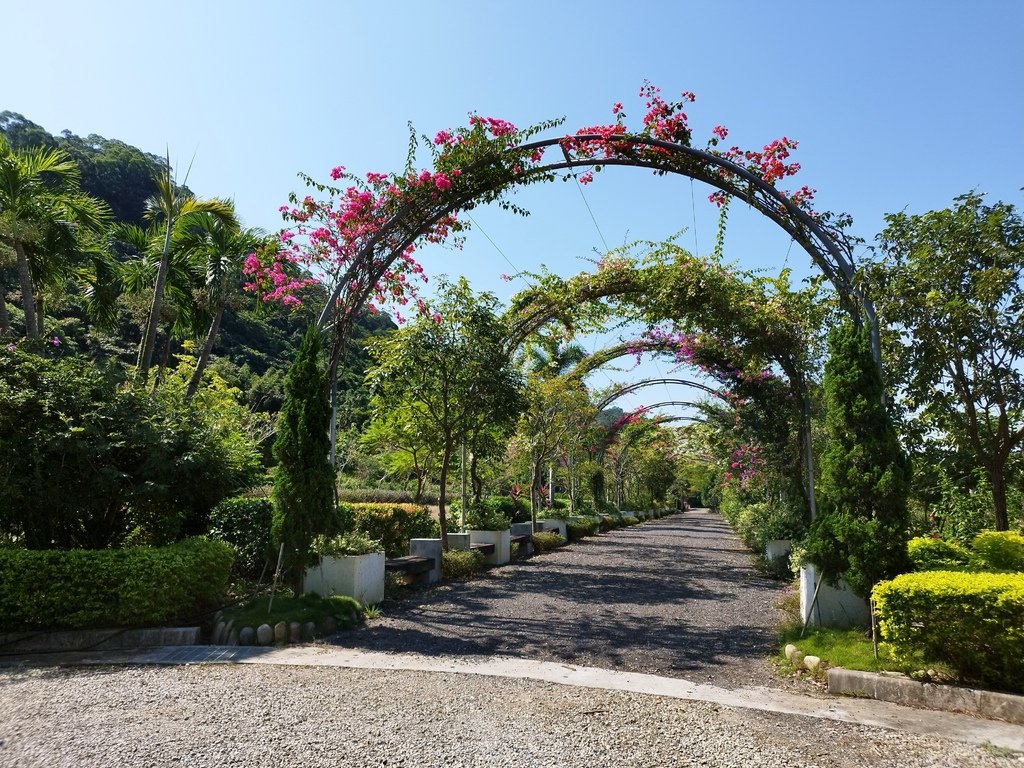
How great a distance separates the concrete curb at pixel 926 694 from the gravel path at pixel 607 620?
1.59 ft

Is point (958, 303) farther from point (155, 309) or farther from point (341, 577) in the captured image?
point (155, 309)

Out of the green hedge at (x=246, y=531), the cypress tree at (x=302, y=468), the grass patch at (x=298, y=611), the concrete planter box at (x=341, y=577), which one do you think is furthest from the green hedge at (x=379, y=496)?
the grass patch at (x=298, y=611)

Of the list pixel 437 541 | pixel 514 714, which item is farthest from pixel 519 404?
pixel 514 714

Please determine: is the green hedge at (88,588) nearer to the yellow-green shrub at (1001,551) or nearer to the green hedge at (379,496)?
the yellow-green shrub at (1001,551)

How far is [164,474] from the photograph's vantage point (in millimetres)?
6531

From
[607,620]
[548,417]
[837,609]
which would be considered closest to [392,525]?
[607,620]

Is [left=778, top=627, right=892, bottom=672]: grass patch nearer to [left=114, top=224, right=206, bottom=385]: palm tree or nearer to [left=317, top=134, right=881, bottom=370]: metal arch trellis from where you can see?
[left=317, top=134, right=881, bottom=370]: metal arch trellis

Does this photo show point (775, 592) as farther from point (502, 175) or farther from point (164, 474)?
point (164, 474)

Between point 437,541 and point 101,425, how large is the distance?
5.28 meters

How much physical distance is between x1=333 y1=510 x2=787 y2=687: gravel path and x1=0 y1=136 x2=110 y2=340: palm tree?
6.57 meters

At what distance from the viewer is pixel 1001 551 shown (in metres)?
6.01

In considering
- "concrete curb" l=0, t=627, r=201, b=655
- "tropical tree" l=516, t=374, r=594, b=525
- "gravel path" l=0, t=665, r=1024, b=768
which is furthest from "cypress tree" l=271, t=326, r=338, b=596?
"tropical tree" l=516, t=374, r=594, b=525

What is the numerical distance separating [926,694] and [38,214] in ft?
38.5

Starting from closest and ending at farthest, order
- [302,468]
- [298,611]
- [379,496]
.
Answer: [298,611]
[302,468]
[379,496]
